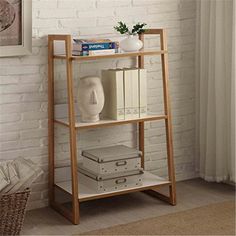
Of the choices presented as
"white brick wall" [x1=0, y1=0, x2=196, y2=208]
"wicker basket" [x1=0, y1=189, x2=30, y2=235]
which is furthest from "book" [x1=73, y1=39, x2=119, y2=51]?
"wicker basket" [x1=0, y1=189, x2=30, y2=235]

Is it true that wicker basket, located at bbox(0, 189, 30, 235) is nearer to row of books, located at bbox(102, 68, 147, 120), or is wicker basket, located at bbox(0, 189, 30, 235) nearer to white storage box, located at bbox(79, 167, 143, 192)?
white storage box, located at bbox(79, 167, 143, 192)

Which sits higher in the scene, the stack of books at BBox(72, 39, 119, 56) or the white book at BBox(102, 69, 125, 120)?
the stack of books at BBox(72, 39, 119, 56)

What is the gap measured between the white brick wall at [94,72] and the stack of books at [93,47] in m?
0.23

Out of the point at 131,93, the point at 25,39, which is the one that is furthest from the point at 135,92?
the point at 25,39

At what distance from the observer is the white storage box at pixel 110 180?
345 centimetres

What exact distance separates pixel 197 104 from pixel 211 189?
0.57m

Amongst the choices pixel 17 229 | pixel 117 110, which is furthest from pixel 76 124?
pixel 17 229

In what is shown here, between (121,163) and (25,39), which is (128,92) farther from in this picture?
(25,39)

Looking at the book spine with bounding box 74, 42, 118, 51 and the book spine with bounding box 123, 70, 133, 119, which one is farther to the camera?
the book spine with bounding box 123, 70, 133, 119

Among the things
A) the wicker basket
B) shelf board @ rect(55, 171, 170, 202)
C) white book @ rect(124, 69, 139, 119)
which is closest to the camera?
the wicker basket

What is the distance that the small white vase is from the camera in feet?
11.3

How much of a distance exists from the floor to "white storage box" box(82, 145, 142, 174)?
251mm

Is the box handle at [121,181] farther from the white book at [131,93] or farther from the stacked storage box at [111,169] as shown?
the white book at [131,93]

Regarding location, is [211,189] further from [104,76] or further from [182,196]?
[104,76]
